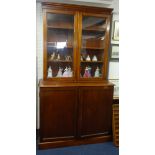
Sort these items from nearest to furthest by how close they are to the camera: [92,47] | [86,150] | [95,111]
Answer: [86,150] → [95,111] → [92,47]

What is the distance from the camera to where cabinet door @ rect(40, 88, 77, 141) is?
8.18ft

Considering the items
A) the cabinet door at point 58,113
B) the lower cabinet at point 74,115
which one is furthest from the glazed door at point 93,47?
the cabinet door at point 58,113

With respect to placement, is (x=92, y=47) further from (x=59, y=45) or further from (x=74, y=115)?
(x=74, y=115)

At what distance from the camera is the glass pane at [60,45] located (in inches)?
104

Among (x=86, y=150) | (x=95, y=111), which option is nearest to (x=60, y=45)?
(x=95, y=111)

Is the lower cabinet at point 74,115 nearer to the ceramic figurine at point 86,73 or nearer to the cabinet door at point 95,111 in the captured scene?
the cabinet door at point 95,111

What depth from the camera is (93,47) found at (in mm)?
2863

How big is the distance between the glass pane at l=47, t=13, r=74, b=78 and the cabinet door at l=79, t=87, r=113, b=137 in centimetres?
45

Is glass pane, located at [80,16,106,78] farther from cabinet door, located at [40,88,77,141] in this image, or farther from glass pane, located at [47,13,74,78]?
cabinet door, located at [40,88,77,141]

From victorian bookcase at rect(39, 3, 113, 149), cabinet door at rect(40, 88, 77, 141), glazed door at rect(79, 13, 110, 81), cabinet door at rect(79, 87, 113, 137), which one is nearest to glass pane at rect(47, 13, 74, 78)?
victorian bookcase at rect(39, 3, 113, 149)

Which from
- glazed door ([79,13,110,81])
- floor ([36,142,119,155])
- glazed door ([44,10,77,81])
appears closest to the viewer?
floor ([36,142,119,155])

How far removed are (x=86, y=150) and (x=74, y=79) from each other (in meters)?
1.07

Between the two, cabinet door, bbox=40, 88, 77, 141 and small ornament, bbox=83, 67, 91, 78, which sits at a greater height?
small ornament, bbox=83, 67, 91, 78
